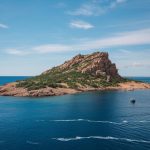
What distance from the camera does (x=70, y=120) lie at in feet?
427

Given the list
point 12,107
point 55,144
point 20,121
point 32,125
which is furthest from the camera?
point 12,107

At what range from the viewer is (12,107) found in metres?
169

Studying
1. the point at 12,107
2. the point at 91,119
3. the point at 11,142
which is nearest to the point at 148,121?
the point at 91,119

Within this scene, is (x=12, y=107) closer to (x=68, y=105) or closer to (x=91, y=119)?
(x=68, y=105)

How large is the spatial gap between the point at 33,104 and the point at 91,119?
5619 cm

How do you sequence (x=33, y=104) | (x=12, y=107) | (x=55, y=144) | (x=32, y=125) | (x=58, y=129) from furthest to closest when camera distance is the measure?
(x=33, y=104) < (x=12, y=107) < (x=32, y=125) < (x=58, y=129) < (x=55, y=144)

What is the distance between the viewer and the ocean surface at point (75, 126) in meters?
94.0

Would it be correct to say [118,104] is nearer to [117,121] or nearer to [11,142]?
[117,121]

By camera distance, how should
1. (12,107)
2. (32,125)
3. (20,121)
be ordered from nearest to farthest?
(32,125), (20,121), (12,107)

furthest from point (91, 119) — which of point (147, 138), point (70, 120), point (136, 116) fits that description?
point (147, 138)

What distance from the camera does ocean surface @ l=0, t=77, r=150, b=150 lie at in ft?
308

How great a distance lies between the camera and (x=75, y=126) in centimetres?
11831

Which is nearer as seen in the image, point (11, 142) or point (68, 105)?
point (11, 142)

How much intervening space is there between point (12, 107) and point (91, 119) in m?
53.4
